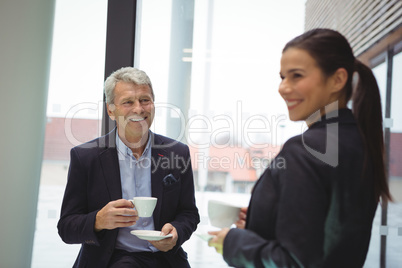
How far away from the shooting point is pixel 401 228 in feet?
8.63

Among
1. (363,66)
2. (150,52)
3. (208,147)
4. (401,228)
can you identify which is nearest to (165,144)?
(208,147)

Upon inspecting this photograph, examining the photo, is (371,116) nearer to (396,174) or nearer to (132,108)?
(132,108)

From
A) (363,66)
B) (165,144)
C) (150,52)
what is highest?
(150,52)

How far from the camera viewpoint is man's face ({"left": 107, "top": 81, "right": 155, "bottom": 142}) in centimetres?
183

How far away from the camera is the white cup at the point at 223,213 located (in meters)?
1.15

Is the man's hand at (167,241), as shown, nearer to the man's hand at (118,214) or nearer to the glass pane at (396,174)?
the man's hand at (118,214)

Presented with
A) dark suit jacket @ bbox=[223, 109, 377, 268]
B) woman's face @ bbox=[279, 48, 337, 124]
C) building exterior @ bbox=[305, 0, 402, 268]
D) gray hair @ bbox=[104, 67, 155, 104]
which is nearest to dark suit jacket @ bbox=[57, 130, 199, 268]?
gray hair @ bbox=[104, 67, 155, 104]

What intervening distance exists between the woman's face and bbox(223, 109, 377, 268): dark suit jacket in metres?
0.05

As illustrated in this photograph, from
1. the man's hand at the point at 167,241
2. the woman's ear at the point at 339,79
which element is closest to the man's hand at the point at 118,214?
the man's hand at the point at 167,241

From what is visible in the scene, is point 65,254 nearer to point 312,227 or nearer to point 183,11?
point 183,11

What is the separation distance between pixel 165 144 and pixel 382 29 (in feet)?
6.13

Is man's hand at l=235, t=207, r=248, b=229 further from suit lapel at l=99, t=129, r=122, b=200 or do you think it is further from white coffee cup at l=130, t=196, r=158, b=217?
suit lapel at l=99, t=129, r=122, b=200

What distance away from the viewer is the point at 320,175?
86 cm

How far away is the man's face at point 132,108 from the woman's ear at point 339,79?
1.06 m
